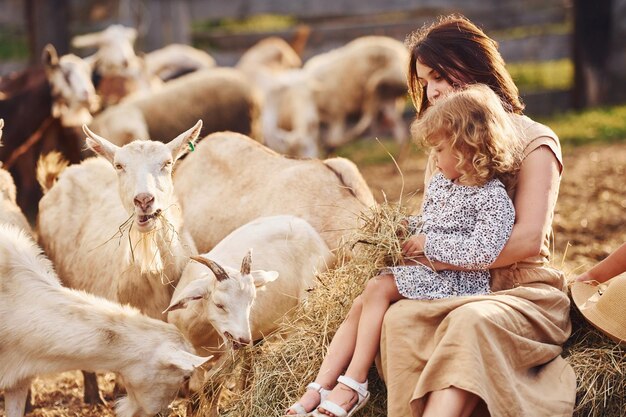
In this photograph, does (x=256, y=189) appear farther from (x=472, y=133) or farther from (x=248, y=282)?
(x=472, y=133)

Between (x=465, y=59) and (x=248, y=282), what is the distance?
143cm

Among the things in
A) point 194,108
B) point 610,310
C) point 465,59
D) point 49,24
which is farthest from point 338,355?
point 49,24

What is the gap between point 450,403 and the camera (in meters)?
3.93

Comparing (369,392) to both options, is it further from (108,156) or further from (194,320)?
(108,156)

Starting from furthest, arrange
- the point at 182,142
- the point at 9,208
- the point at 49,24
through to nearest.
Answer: the point at 49,24 → the point at 9,208 → the point at 182,142

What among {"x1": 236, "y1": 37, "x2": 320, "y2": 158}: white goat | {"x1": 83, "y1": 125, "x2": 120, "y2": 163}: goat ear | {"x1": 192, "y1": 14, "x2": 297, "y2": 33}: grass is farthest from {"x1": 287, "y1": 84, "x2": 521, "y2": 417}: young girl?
{"x1": 192, "y1": 14, "x2": 297, "y2": 33}: grass

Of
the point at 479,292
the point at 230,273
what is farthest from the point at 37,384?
the point at 479,292

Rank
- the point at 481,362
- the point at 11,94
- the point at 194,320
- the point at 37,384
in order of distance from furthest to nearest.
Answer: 1. the point at 11,94
2. the point at 37,384
3. the point at 194,320
4. the point at 481,362

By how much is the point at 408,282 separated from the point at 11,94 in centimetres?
665

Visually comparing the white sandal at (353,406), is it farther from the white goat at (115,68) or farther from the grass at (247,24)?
the grass at (247,24)

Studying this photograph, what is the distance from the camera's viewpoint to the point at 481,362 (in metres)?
3.99

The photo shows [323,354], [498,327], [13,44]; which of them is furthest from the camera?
[13,44]

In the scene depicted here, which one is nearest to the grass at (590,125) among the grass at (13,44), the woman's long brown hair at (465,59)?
the woman's long brown hair at (465,59)

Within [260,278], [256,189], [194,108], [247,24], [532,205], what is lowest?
[247,24]
